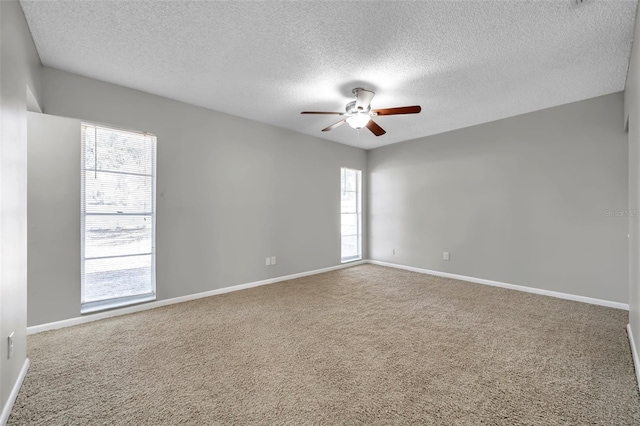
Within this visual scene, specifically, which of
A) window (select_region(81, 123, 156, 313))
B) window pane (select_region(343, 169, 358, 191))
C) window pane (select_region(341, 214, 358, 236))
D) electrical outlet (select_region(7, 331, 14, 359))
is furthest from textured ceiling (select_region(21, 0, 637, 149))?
window pane (select_region(341, 214, 358, 236))

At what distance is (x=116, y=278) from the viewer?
3172mm

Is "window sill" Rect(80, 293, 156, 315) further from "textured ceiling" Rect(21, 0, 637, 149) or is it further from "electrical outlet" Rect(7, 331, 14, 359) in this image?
"textured ceiling" Rect(21, 0, 637, 149)

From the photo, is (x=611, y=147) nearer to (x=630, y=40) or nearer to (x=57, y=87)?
(x=630, y=40)

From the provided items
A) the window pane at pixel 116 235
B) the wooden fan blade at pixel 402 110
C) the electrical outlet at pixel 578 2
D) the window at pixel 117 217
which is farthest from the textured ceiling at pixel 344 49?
the window pane at pixel 116 235

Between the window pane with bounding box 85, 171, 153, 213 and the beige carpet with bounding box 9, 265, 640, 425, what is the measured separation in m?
1.21

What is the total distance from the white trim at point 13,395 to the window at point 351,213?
458 centimetres

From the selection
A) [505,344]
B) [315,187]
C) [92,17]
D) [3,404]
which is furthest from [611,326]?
[92,17]

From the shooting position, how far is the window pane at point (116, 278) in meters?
3.02

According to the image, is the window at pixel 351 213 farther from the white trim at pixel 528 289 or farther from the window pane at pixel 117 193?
the window pane at pixel 117 193

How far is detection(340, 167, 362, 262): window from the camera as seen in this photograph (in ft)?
19.1

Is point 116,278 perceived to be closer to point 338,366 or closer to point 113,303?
point 113,303

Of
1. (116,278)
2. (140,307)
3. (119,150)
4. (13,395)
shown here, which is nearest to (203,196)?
(119,150)

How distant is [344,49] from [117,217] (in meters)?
3.00

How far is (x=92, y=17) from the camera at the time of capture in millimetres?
2027
